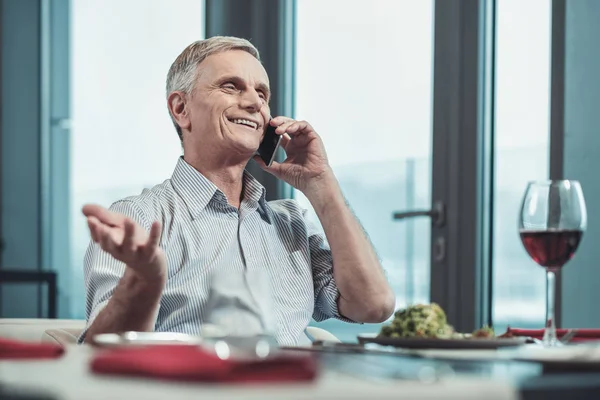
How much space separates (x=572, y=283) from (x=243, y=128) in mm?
1122

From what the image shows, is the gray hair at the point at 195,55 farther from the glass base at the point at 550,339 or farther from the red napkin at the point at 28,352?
the red napkin at the point at 28,352

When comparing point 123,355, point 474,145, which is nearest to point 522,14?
point 474,145

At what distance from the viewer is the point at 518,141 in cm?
297

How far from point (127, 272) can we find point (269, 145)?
2.75 ft

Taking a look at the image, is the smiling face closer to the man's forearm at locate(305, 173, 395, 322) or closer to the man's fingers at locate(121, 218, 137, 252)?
the man's forearm at locate(305, 173, 395, 322)

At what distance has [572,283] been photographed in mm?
2672

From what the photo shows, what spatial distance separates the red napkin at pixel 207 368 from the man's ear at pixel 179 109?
1566mm

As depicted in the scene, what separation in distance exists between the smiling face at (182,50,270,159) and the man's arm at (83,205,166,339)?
1.05 feet

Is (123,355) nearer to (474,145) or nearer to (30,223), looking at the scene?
(474,145)

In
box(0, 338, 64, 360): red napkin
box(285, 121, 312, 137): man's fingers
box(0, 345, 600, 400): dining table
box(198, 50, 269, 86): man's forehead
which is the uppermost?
box(198, 50, 269, 86): man's forehead

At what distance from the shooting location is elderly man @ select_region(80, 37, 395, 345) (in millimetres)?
1985

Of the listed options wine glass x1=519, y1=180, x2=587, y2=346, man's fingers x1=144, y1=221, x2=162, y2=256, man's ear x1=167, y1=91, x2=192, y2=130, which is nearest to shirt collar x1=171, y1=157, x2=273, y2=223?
man's ear x1=167, y1=91, x2=192, y2=130

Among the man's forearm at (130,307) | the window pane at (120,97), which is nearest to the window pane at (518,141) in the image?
the man's forearm at (130,307)

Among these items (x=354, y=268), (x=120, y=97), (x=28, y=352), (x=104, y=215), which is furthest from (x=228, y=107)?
(x=120, y=97)
